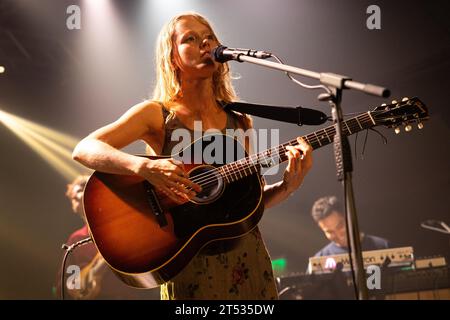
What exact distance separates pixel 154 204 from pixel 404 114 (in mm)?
1110

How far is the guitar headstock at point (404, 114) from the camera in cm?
200

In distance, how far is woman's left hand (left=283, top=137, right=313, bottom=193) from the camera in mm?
2166

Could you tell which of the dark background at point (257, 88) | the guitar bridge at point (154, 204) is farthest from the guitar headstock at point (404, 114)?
the dark background at point (257, 88)

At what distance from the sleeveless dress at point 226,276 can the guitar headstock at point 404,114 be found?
744mm

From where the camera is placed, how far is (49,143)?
6.22m

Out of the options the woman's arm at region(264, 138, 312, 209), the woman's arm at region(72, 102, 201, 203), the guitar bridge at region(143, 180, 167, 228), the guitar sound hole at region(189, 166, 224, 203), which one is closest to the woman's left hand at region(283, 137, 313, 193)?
the woman's arm at region(264, 138, 312, 209)

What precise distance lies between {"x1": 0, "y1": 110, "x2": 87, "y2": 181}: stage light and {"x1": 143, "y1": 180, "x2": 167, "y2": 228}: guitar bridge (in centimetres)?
427

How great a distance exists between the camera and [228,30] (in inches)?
238

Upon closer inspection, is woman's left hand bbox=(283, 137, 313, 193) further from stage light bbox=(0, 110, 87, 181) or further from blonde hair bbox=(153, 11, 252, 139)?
stage light bbox=(0, 110, 87, 181)

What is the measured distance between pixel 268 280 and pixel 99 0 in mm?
4996

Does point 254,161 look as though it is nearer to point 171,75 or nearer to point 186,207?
point 186,207

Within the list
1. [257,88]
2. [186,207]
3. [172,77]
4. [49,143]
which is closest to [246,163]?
[186,207]

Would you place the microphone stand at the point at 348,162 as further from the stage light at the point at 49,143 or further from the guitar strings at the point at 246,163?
the stage light at the point at 49,143

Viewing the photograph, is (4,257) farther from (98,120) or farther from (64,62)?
(64,62)
